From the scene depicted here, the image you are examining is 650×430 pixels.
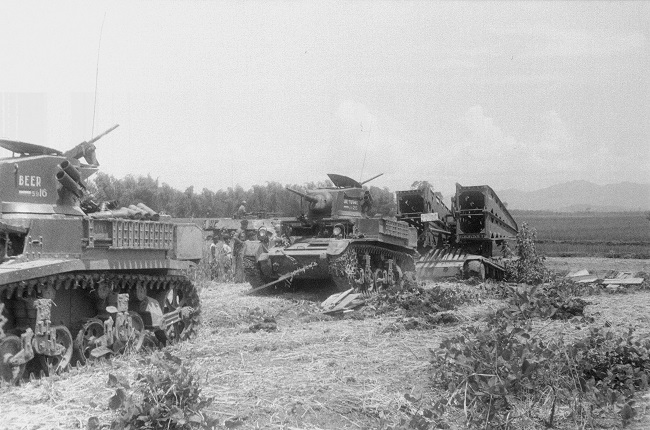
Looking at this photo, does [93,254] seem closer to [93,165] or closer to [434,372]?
[93,165]

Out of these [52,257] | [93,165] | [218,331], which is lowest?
[218,331]

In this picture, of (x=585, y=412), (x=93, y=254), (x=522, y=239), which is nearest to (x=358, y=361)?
(x=585, y=412)

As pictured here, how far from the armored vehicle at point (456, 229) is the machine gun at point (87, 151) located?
438 inches

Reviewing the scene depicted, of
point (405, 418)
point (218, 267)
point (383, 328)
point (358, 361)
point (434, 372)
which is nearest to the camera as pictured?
point (405, 418)

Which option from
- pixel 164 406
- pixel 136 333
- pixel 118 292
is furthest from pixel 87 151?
pixel 164 406

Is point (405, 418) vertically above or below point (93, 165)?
below

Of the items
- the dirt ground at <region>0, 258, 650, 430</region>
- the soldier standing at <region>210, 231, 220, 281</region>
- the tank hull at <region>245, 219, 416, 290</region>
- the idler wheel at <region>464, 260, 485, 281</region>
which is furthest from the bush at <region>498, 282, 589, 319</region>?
the soldier standing at <region>210, 231, 220, 281</region>

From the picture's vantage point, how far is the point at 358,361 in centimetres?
797

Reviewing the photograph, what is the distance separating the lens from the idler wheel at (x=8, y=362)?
748cm

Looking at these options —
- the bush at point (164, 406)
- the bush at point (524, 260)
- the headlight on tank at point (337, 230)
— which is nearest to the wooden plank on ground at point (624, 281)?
the bush at point (524, 260)

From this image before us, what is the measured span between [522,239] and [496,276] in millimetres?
1359

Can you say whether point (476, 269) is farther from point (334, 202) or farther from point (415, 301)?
point (415, 301)

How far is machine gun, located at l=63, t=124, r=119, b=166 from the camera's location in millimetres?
9715

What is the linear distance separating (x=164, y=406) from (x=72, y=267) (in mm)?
3488
